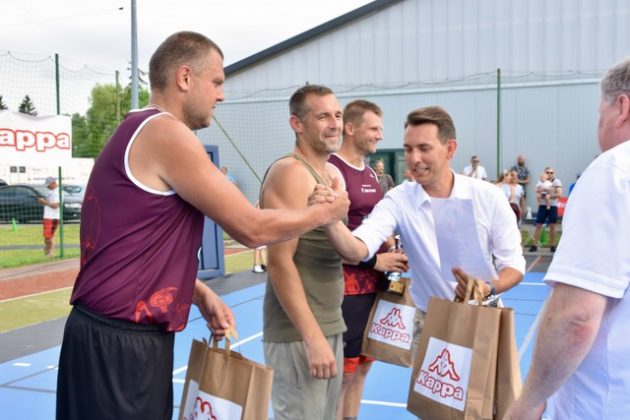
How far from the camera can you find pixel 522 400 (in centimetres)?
181

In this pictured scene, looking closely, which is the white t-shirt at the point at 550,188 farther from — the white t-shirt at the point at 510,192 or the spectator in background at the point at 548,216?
the white t-shirt at the point at 510,192

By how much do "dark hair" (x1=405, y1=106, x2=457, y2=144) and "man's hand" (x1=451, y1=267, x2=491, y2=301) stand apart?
2.56ft

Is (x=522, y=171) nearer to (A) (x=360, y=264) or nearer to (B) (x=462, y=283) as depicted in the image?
(A) (x=360, y=264)

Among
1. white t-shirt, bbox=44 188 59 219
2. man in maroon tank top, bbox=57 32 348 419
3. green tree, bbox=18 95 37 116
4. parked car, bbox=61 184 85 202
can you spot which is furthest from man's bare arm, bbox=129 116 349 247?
parked car, bbox=61 184 85 202

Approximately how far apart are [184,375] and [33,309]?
12.7 feet

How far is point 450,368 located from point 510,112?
17.5 metres

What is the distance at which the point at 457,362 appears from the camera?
2.62m

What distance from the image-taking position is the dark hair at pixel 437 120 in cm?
336

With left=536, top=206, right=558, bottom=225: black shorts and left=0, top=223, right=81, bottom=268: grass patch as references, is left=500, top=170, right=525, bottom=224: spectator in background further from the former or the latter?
left=0, top=223, right=81, bottom=268: grass patch

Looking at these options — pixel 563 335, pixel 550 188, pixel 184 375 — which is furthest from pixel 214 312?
pixel 550 188

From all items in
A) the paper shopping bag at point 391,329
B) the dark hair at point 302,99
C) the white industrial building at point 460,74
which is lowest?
the paper shopping bag at point 391,329

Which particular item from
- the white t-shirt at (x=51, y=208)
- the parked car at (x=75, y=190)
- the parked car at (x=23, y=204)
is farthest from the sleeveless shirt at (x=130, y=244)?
the parked car at (x=75, y=190)

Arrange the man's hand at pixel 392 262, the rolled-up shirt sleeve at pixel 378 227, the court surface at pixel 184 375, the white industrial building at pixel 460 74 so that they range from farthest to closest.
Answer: the white industrial building at pixel 460 74 → the court surface at pixel 184 375 → the man's hand at pixel 392 262 → the rolled-up shirt sleeve at pixel 378 227

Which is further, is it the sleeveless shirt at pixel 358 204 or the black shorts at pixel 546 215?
the black shorts at pixel 546 215
